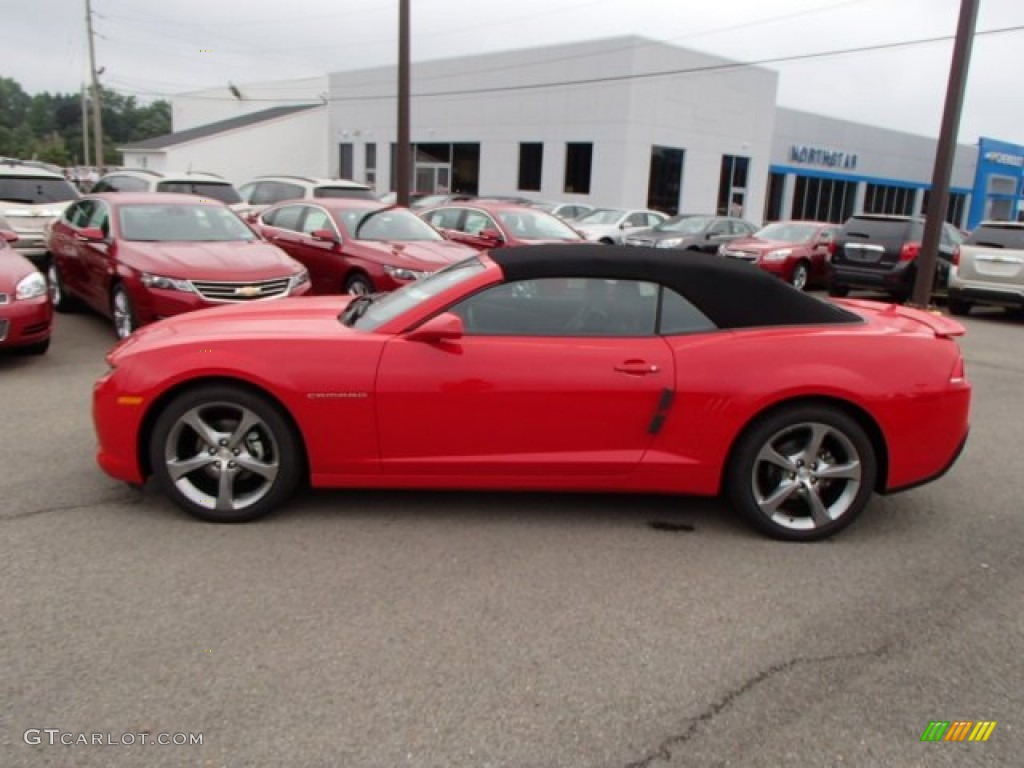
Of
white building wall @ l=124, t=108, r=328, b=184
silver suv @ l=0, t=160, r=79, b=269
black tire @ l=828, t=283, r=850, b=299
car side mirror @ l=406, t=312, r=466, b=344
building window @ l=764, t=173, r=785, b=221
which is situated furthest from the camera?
white building wall @ l=124, t=108, r=328, b=184

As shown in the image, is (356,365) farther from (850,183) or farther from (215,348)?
(850,183)

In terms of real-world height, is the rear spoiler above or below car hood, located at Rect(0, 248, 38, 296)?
above

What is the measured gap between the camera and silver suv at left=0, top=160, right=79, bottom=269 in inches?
525

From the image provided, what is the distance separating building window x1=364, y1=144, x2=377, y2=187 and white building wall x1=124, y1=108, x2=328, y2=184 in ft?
13.6

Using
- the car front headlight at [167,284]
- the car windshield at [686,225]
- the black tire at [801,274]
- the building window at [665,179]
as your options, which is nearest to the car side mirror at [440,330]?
the car front headlight at [167,284]

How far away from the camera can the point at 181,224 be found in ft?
30.1

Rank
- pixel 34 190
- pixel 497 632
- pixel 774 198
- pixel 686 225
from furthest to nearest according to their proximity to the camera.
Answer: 1. pixel 774 198
2. pixel 686 225
3. pixel 34 190
4. pixel 497 632

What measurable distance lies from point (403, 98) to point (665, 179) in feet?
62.9

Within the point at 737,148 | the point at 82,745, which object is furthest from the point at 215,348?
the point at 737,148

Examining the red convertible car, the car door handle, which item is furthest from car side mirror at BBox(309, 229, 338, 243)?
the car door handle

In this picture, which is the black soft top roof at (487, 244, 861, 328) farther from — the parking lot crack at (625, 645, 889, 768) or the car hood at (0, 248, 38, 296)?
the car hood at (0, 248, 38, 296)

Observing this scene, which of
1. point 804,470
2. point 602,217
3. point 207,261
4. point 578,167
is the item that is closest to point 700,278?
point 804,470

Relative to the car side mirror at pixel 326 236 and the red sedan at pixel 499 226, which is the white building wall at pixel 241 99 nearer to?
the red sedan at pixel 499 226

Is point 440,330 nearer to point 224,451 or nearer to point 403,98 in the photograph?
point 224,451
